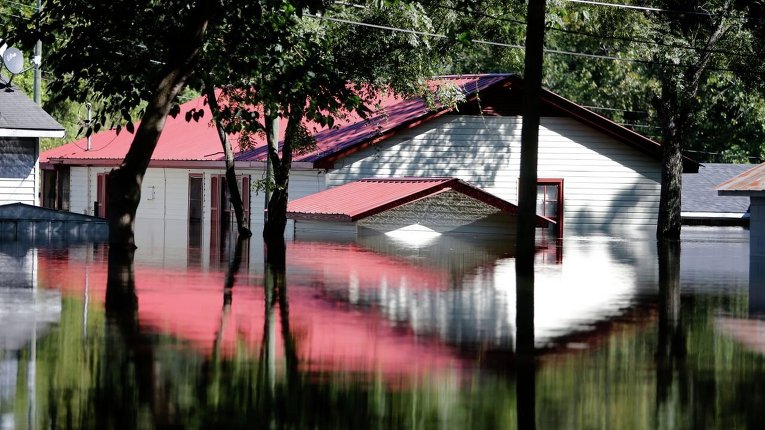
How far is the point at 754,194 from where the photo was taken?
1236 inches

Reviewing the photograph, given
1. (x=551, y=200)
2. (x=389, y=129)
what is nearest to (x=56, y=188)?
(x=389, y=129)

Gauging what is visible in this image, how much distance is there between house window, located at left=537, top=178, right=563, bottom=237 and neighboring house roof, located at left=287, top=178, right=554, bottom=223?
198 inches

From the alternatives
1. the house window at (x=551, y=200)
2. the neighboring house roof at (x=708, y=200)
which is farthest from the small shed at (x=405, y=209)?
the neighboring house roof at (x=708, y=200)

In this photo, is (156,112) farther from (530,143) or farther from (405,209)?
(405,209)

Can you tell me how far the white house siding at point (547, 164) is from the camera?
149 ft

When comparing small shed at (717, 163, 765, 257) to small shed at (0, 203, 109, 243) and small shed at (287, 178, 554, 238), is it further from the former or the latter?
small shed at (0, 203, 109, 243)

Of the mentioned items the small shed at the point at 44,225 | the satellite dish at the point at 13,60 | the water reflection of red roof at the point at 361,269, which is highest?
the satellite dish at the point at 13,60

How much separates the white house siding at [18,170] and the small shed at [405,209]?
7640mm

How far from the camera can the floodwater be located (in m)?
9.70

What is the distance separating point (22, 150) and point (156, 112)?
40.0ft

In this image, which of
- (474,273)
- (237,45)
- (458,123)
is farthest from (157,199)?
(474,273)

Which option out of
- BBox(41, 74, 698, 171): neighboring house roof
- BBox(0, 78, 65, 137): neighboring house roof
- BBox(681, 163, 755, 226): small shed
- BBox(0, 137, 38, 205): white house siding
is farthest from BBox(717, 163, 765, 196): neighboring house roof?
BBox(681, 163, 755, 226): small shed

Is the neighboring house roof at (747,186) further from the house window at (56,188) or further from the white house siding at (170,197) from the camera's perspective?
the house window at (56,188)

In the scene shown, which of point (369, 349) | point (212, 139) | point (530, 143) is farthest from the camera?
point (212, 139)
